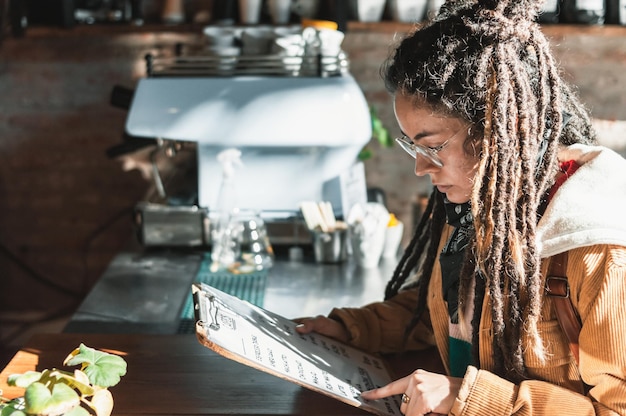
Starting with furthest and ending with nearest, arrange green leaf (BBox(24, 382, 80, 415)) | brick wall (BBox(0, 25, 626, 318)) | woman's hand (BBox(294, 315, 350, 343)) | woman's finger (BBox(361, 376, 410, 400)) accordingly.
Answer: brick wall (BBox(0, 25, 626, 318)) < woman's hand (BBox(294, 315, 350, 343)) < woman's finger (BBox(361, 376, 410, 400)) < green leaf (BBox(24, 382, 80, 415))

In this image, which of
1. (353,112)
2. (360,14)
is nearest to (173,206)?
(353,112)

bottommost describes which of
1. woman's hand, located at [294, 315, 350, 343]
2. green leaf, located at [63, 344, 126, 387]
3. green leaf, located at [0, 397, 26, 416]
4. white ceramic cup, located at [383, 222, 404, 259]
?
white ceramic cup, located at [383, 222, 404, 259]

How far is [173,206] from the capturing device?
251 cm

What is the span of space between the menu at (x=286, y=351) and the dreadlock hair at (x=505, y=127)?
0.25 meters

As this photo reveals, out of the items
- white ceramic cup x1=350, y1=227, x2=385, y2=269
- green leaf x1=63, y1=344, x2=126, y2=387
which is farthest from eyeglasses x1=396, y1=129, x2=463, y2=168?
white ceramic cup x1=350, y1=227, x2=385, y2=269

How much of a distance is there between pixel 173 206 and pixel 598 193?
59.8 inches

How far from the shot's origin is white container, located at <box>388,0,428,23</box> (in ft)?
9.98

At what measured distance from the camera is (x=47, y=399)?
0.97 meters

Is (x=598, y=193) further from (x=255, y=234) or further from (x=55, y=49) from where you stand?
(x=55, y=49)

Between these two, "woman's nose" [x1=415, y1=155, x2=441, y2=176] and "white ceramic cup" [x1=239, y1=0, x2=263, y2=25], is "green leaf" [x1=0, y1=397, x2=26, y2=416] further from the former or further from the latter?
"white ceramic cup" [x1=239, y1=0, x2=263, y2=25]

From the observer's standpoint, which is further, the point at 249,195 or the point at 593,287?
the point at 249,195

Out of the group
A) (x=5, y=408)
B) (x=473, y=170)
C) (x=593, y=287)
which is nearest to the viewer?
(x=5, y=408)

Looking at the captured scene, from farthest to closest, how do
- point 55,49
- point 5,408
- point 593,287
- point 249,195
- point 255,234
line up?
point 55,49 < point 249,195 < point 255,234 < point 593,287 < point 5,408

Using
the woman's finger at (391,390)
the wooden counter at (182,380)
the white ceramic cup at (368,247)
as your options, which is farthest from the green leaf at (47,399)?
the white ceramic cup at (368,247)
